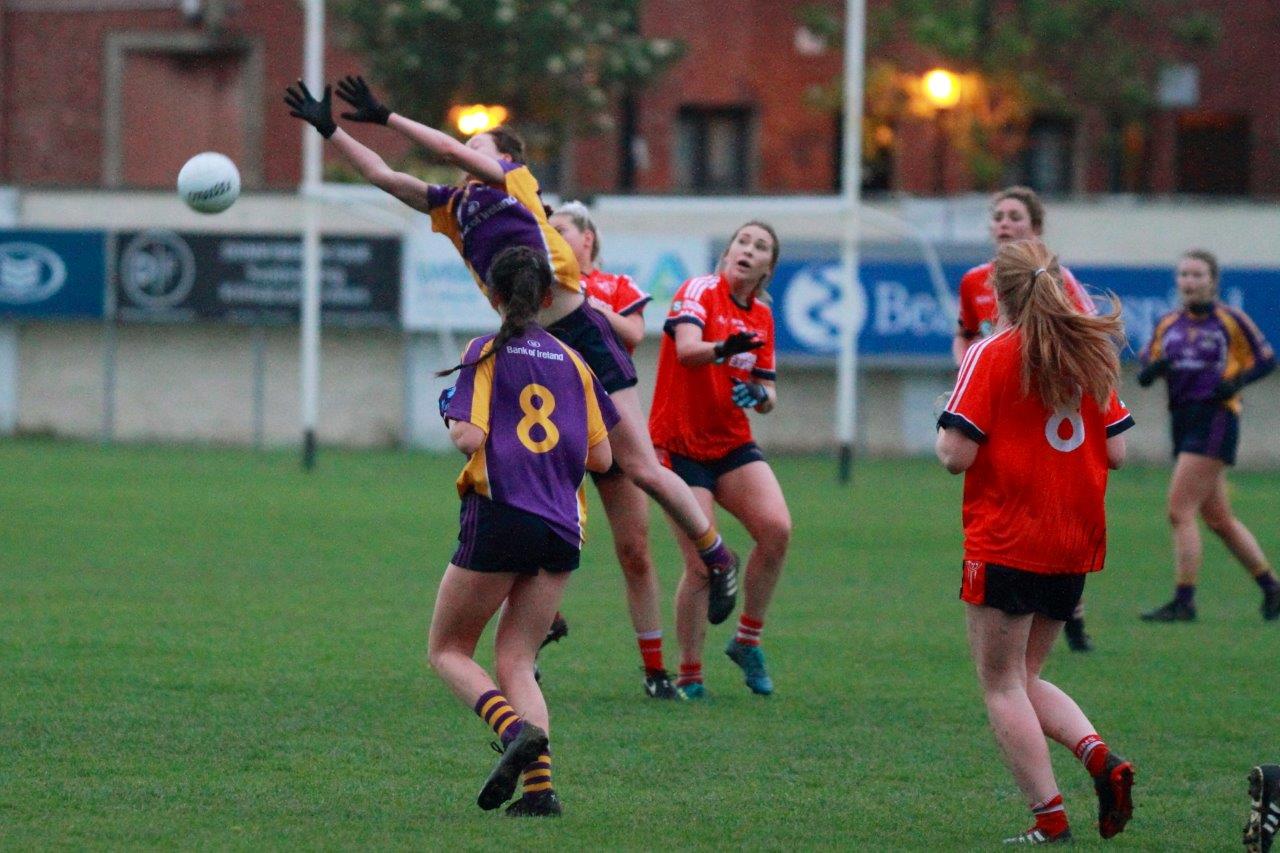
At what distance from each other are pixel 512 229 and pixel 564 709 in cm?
233

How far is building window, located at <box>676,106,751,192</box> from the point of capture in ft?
120

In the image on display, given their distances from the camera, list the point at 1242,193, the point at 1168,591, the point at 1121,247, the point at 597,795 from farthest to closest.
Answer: the point at 1242,193 < the point at 1121,247 < the point at 1168,591 < the point at 597,795

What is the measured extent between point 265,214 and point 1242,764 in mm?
21556

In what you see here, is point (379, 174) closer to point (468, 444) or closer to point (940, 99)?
point (468, 444)

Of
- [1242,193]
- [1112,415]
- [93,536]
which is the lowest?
[93,536]

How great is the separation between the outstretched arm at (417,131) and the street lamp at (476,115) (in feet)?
66.3

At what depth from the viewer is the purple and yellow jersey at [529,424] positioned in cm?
612

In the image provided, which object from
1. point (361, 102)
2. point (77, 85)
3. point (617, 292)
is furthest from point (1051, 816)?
point (77, 85)

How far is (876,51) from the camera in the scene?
111 ft

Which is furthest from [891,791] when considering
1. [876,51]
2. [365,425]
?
[876,51]

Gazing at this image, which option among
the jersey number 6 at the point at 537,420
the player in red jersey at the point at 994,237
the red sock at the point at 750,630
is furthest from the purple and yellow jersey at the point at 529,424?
the player in red jersey at the point at 994,237

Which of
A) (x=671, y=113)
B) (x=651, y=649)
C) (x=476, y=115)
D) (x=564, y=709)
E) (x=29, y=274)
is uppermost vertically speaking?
(x=671, y=113)

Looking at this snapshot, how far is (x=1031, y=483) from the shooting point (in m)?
5.94

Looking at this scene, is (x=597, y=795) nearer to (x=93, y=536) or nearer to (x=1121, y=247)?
(x=93, y=536)
